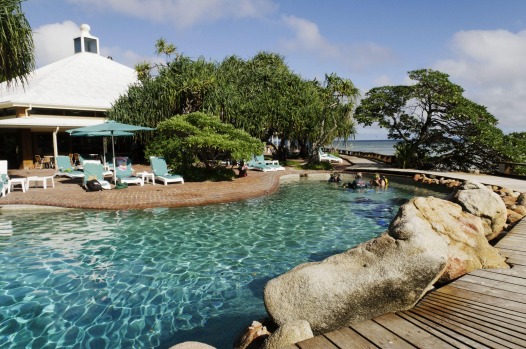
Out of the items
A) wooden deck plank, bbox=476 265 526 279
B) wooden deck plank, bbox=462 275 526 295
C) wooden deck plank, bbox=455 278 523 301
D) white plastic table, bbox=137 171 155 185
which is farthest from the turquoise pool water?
white plastic table, bbox=137 171 155 185

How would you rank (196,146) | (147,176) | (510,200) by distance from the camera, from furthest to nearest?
(196,146) < (147,176) < (510,200)

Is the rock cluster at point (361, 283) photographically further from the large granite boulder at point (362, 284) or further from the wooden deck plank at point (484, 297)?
the wooden deck plank at point (484, 297)

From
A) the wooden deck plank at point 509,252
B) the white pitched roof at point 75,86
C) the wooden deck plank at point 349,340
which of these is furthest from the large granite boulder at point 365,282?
the white pitched roof at point 75,86

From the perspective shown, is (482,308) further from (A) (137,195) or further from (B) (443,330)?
(A) (137,195)

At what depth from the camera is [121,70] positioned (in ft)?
119

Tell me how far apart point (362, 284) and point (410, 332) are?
74cm

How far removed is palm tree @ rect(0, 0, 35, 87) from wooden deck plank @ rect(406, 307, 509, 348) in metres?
16.5

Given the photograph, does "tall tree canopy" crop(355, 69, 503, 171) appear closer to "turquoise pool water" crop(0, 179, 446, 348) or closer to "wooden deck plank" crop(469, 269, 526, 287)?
"turquoise pool water" crop(0, 179, 446, 348)

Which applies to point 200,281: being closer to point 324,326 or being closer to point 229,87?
point 324,326

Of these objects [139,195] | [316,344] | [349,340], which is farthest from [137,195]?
[349,340]

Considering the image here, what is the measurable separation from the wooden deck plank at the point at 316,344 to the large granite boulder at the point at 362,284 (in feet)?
1.88

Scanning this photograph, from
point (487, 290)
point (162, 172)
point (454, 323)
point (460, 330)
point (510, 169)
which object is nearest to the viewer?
point (460, 330)

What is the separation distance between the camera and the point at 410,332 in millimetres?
3373

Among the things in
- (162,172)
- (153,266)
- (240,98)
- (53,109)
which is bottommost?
(153,266)
